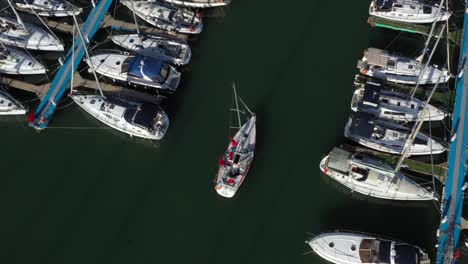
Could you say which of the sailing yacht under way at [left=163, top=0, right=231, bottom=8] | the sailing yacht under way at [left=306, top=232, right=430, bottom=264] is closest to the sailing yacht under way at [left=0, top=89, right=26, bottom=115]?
the sailing yacht under way at [left=163, top=0, right=231, bottom=8]

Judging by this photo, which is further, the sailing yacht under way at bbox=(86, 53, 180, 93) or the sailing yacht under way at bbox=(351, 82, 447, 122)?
the sailing yacht under way at bbox=(86, 53, 180, 93)

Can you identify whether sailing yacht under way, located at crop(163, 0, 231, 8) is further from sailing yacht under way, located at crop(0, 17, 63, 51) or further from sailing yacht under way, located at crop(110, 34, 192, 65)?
sailing yacht under way, located at crop(0, 17, 63, 51)

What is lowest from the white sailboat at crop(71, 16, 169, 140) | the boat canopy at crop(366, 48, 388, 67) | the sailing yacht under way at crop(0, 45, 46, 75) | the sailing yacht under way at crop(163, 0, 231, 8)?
the white sailboat at crop(71, 16, 169, 140)

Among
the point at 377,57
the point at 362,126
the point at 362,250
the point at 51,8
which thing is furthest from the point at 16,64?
the point at 362,250

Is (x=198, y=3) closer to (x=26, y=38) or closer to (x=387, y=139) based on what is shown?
(x=26, y=38)

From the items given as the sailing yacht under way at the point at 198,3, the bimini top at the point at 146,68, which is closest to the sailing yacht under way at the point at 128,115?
the bimini top at the point at 146,68

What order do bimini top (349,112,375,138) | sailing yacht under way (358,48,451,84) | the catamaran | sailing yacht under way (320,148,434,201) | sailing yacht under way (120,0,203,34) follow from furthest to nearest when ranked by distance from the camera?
1. sailing yacht under way (120,0,203,34)
2. sailing yacht under way (358,48,451,84)
3. bimini top (349,112,375,138)
4. the catamaran
5. sailing yacht under way (320,148,434,201)
